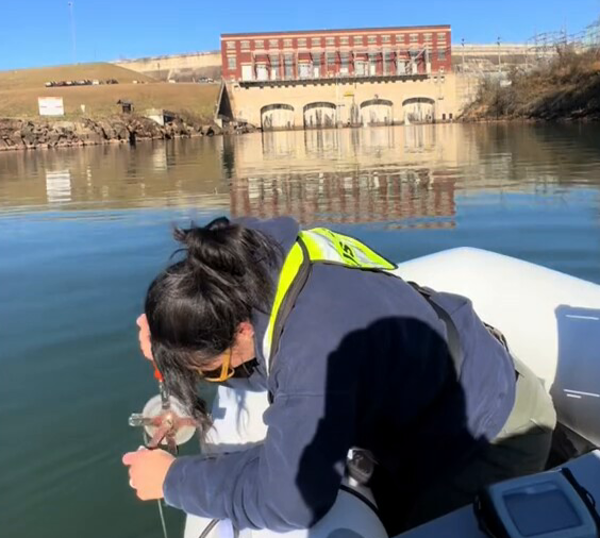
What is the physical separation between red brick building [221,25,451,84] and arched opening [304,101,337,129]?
2198 mm

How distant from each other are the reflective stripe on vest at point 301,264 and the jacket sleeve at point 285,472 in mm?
134

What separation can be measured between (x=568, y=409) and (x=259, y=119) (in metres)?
52.7

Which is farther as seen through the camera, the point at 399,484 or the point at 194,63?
the point at 194,63

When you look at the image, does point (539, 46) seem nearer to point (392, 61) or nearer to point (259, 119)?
point (392, 61)

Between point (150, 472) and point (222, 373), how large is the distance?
1.02 feet

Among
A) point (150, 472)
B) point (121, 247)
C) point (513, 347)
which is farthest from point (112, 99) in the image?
point (150, 472)

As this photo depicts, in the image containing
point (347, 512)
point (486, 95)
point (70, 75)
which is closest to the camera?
point (347, 512)

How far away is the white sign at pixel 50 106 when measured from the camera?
44250mm

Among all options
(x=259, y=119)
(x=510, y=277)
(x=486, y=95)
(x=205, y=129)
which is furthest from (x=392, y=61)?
(x=510, y=277)

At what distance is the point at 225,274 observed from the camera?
4.25 ft

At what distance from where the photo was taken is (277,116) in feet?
176

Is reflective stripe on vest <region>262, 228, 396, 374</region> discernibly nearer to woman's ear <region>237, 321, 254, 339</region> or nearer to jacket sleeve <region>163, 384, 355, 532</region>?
woman's ear <region>237, 321, 254, 339</region>

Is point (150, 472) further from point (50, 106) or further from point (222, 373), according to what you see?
point (50, 106)

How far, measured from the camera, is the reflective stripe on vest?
4.24 feet
